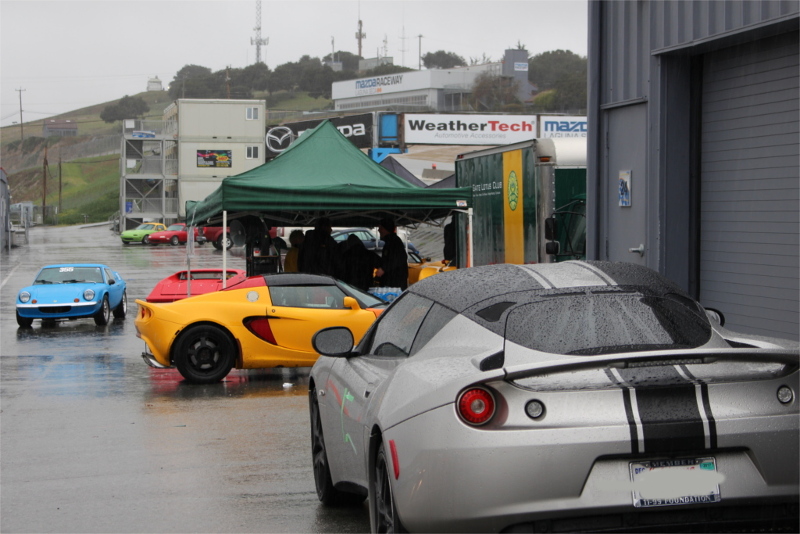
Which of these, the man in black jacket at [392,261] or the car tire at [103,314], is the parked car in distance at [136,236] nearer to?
the car tire at [103,314]

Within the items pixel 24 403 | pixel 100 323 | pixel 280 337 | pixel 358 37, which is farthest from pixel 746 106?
pixel 358 37

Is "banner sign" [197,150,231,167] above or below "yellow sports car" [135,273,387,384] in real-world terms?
above

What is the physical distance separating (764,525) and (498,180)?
13154mm

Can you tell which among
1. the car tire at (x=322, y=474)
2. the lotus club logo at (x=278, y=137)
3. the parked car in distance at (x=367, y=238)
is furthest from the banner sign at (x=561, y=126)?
the car tire at (x=322, y=474)

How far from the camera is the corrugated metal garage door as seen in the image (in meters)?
8.88

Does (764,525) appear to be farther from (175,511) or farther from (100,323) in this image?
(100,323)

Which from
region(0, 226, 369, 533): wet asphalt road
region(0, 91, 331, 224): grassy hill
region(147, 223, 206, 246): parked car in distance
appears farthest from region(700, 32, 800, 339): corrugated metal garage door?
region(0, 91, 331, 224): grassy hill

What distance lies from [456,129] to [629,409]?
6431 cm

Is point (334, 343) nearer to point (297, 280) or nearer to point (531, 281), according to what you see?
point (531, 281)

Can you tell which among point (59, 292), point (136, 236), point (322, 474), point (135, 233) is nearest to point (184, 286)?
point (59, 292)

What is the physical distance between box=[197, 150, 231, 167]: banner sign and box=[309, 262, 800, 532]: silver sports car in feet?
237

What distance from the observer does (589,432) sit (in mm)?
3508

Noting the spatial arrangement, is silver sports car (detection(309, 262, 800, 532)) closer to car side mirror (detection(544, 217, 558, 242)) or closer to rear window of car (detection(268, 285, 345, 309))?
rear window of car (detection(268, 285, 345, 309))

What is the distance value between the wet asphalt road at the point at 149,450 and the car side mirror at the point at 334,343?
1.01 meters
